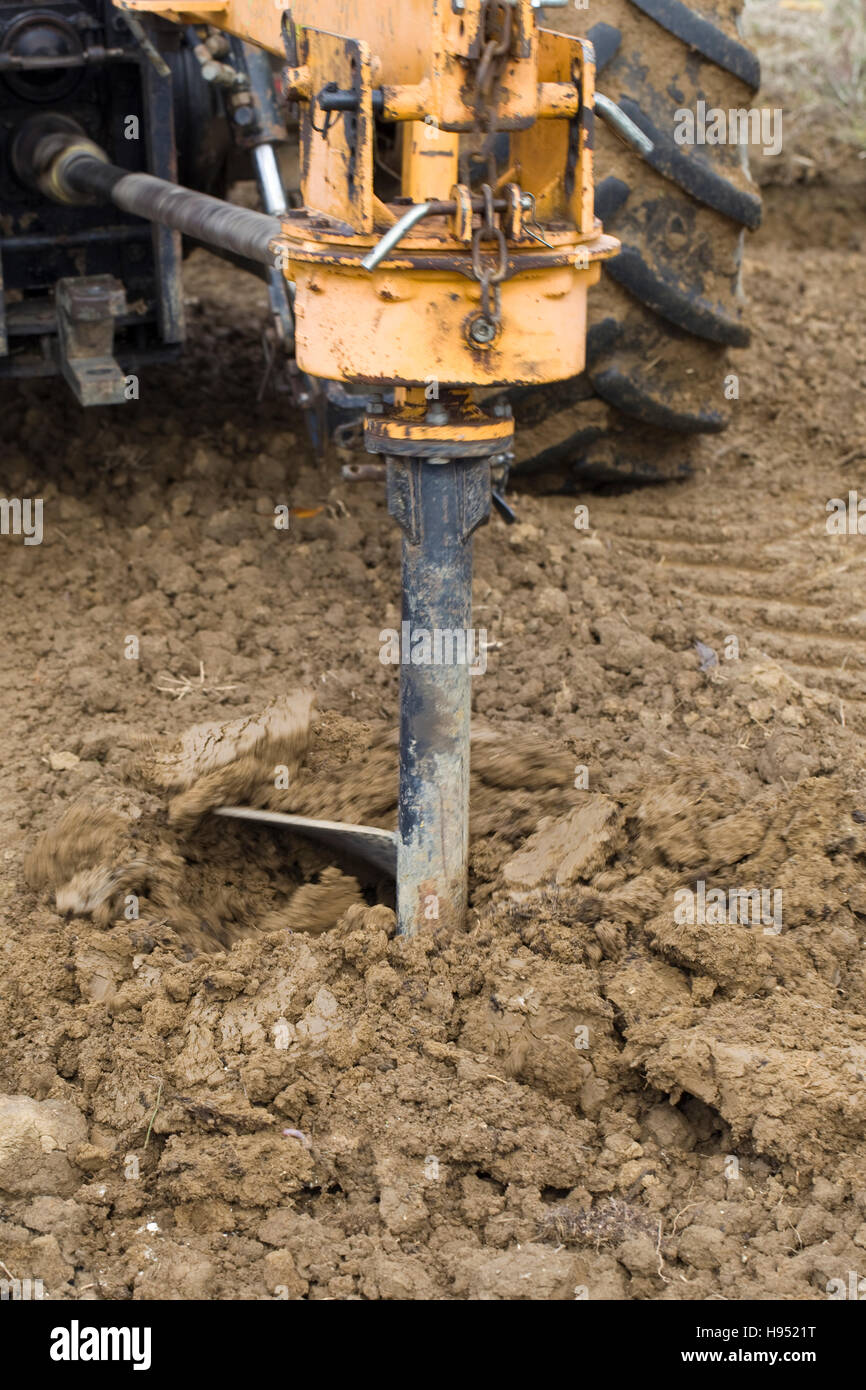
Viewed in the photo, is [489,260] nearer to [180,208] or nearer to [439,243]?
[439,243]

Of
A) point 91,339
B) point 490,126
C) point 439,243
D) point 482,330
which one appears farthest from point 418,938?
point 91,339

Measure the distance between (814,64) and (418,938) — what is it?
5.82 metres

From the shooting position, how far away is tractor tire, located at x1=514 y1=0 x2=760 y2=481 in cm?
360

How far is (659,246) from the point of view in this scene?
12.4 ft

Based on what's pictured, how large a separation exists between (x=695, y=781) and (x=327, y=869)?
730 mm

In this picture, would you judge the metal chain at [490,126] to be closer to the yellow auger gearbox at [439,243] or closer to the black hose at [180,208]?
the yellow auger gearbox at [439,243]

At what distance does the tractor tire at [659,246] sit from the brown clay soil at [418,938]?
34cm

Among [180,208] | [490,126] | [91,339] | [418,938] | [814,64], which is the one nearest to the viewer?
[490,126]

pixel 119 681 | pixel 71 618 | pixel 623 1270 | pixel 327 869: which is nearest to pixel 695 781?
pixel 327 869

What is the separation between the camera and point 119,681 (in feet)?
11.5

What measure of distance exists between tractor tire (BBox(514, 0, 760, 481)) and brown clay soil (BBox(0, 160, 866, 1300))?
1.12 ft

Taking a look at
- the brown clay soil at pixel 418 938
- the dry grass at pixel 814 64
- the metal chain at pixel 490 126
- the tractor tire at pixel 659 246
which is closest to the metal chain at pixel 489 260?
the metal chain at pixel 490 126

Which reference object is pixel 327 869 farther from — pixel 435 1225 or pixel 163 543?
pixel 163 543

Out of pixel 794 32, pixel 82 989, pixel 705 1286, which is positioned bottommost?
pixel 705 1286
